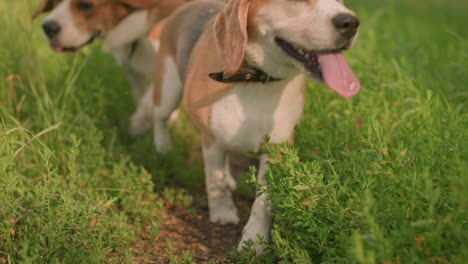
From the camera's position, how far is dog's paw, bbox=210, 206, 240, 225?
3191 millimetres

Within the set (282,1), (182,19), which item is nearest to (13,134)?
(182,19)

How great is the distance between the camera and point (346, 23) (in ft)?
7.89

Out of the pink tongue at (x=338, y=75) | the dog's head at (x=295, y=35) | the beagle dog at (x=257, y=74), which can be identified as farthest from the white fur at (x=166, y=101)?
the pink tongue at (x=338, y=75)

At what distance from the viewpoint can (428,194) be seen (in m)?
1.74

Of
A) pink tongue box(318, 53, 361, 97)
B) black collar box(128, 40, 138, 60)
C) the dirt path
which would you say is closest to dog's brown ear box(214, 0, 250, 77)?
pink tongue box(318, 53, 361, 97)

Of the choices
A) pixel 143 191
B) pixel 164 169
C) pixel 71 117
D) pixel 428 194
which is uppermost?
pixel 428 194

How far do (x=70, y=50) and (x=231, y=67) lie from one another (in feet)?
7.33

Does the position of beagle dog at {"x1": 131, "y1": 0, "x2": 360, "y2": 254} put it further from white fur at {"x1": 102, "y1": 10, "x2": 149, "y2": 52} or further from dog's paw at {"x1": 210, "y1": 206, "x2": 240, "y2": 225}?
white fur at {"x1": 102, "y1": 10, "x2": 149, "y2": 52}

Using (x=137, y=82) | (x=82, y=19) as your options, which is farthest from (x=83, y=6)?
(x=137, y=82)

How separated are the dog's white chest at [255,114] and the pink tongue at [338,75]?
0.99ft

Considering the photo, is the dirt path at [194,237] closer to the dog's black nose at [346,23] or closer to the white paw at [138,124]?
the white paw at [138,124]

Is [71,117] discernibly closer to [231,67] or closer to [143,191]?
[143,191]

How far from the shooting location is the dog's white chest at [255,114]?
9.04 feet

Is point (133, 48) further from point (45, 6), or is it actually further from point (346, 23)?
point (346, 23)
